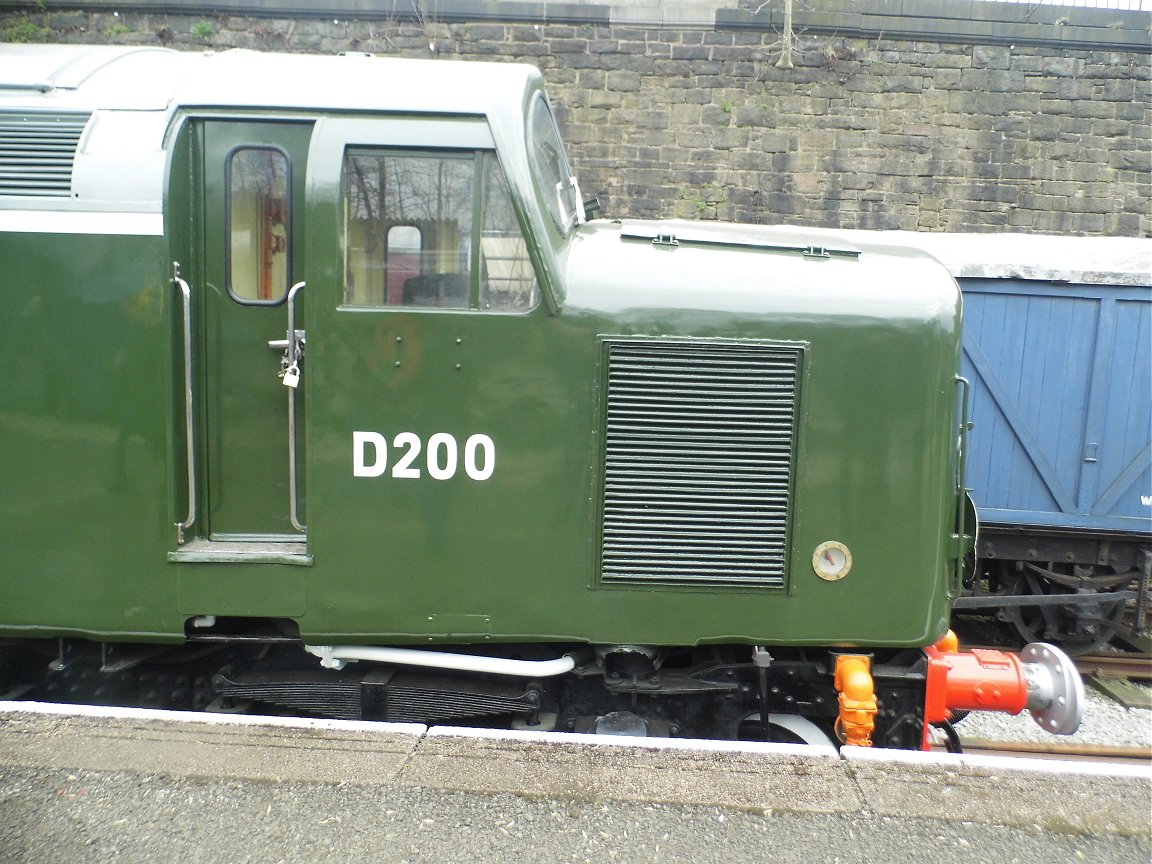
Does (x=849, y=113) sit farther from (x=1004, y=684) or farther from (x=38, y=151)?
(x=38, y=151)

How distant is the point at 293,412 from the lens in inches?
126

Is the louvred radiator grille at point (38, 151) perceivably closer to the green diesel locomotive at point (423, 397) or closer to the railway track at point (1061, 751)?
the green diesel locomotive at point (423, 397)

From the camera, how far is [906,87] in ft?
42.7

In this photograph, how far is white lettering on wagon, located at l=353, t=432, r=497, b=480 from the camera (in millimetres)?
3100

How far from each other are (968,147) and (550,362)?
477 inches

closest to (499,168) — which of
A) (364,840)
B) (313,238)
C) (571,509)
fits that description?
(313,238)

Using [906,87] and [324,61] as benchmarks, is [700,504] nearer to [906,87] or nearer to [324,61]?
[324,61]

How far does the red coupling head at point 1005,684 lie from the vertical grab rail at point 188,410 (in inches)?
108

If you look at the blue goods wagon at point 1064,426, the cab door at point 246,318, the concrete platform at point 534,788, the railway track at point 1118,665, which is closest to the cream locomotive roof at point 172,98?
the cab door at point 246,318

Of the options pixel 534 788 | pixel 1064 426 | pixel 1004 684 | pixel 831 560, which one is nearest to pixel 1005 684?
pixel 1004 684

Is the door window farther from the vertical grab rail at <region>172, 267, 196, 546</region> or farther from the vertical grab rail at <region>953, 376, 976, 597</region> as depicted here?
the vertical grab rail at <region>953, 376, 976, 597</region>

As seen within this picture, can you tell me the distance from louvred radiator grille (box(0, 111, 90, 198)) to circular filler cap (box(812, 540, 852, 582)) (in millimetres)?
2859

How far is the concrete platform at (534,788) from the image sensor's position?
2627mm

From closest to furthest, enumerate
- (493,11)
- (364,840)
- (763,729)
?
(364,840) < (763,729) < (493,11)
